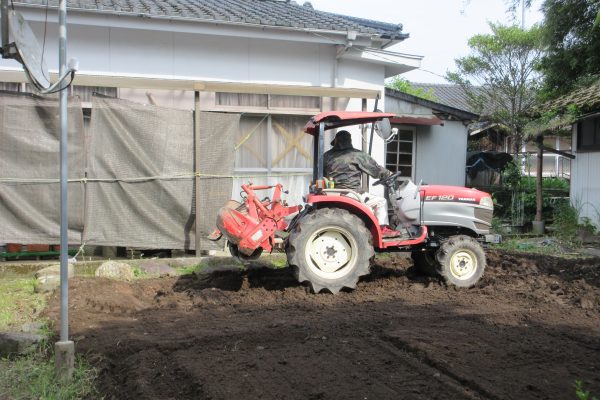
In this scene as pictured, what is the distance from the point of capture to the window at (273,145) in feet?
30.1

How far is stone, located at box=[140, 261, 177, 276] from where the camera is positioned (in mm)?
7371

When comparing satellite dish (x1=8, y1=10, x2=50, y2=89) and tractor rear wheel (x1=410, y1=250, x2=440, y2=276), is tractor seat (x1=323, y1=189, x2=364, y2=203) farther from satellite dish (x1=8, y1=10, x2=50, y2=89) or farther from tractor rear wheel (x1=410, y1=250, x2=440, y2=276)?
satellite dish (x1=8, y1=10, x2=50, y2=89)

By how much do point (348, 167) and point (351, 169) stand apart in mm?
42

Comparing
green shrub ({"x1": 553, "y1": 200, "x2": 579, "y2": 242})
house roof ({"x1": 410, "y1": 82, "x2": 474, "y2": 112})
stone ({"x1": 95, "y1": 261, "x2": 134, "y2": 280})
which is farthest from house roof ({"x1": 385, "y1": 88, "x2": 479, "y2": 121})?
house roof ({"x1": 410, "y1": 82, "x2": 474, "y2": 112})

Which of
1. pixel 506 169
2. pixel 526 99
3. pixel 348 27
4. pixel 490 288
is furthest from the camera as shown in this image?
pixel 526 99

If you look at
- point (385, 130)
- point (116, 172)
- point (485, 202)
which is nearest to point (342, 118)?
point (385, 130)

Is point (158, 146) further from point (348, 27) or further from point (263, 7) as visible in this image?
point (263, 7)

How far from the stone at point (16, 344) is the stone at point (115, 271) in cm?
255

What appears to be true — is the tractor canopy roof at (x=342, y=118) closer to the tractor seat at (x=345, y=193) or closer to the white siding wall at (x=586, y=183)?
the tractor seat at (x=345, y=193)

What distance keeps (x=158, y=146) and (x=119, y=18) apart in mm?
2269

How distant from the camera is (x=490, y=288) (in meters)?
6.44

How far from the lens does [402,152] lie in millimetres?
13844

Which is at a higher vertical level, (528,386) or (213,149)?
(213,149)

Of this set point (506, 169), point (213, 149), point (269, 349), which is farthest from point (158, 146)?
point (506, 169)
